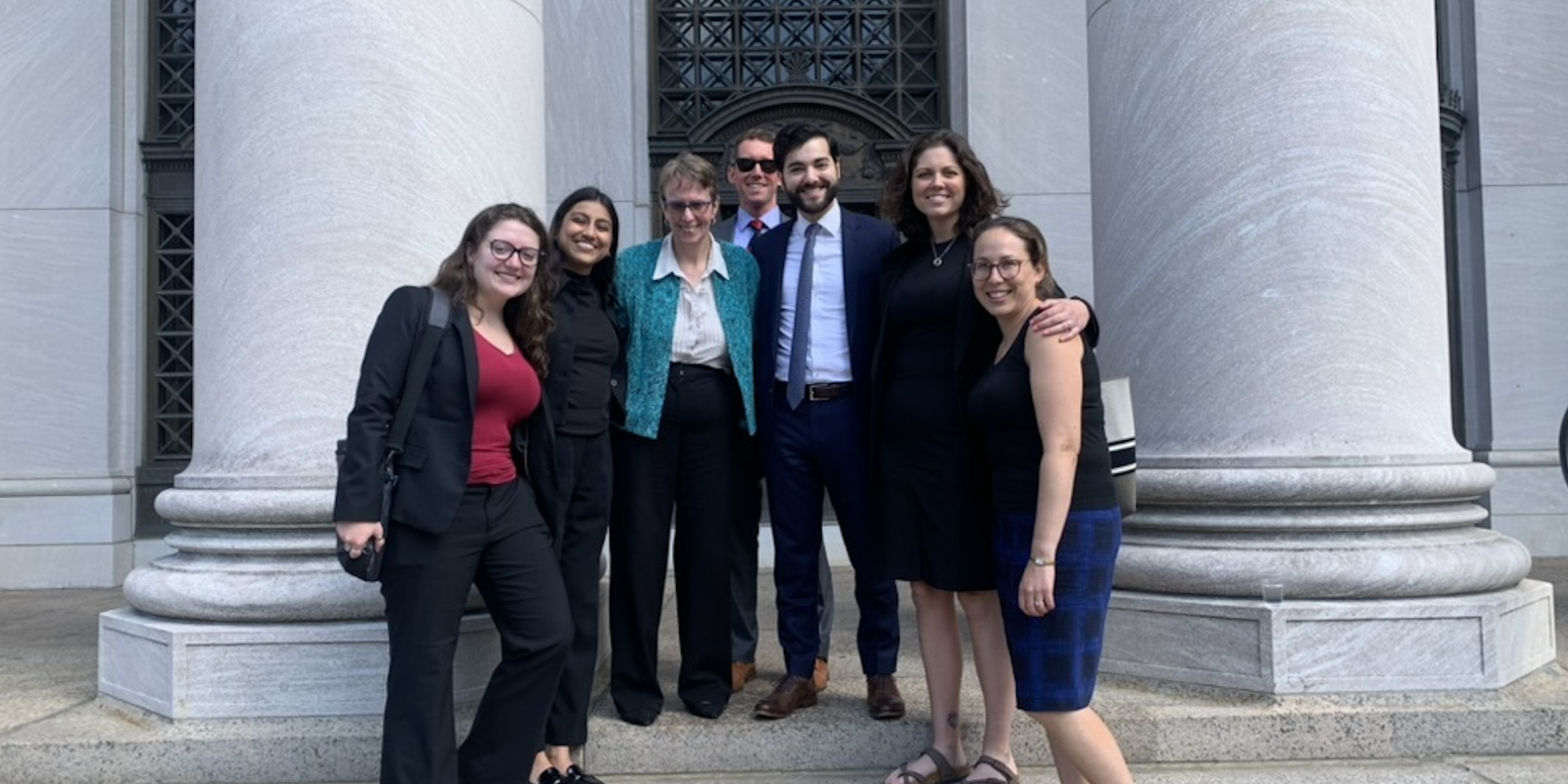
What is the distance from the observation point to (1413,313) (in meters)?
4.84

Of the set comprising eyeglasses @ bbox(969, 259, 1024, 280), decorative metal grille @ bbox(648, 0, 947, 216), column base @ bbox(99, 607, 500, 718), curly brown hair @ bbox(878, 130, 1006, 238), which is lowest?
column base @ bbox(99, 607, 500, 718)

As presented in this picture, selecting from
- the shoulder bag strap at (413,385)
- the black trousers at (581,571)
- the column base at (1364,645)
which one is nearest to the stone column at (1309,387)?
the column base at (1364,645)

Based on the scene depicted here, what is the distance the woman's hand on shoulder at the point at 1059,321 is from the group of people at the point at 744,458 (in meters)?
0.01

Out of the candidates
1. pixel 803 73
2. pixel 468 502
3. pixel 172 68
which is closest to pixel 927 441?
pixel 468 502

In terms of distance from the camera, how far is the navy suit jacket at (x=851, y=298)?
447 cm

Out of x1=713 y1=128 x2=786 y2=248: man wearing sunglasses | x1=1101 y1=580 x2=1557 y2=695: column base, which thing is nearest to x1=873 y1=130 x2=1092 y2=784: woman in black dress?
x1=713 y1=128 x2=786 y2=248: man wearing sunglasses

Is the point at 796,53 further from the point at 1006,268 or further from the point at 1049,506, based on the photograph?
the point at 1049,506

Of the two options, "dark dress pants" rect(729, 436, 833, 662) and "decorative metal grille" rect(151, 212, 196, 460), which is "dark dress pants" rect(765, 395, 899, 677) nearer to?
"dark dress pants" rect(729, 436, 833, 662)

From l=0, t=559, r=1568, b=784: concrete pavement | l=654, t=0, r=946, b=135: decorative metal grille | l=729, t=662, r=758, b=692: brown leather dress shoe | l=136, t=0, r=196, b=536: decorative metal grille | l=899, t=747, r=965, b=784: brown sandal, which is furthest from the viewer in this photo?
l=654, t=0, r=946, b=135: decorative metal grille

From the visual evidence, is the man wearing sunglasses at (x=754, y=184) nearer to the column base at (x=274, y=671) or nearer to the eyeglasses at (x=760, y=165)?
the eyeglasses at (x=760, y=165)

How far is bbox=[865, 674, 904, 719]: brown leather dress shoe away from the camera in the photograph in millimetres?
4547

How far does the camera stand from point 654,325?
14.8 ft

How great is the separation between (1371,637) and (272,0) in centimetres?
472

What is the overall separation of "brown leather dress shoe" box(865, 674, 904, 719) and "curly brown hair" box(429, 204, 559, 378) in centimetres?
166
